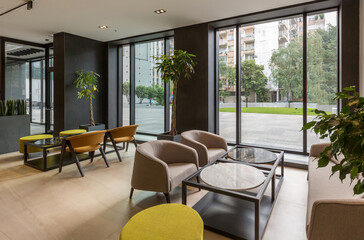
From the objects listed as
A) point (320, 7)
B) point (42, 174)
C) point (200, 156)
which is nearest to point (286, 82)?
point (320, 7)

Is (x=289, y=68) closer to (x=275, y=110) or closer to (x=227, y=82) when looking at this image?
(x=275, y=110)

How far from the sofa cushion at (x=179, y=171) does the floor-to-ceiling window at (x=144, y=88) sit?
3.24 metres

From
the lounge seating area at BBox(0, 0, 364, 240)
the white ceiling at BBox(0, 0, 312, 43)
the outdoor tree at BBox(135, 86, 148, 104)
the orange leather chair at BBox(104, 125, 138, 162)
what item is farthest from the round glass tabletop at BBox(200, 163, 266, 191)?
the outdoor tree at BBox(135, 86, 148, 104)

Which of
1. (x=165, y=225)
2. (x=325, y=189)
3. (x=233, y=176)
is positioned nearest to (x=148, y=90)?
(x=233, y=176)

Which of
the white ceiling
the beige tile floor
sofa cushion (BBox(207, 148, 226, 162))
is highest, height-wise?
the white ceiling

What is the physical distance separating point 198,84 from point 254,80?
123cm

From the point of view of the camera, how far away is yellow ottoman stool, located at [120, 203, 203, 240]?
1.43 m

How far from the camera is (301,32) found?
4.40m

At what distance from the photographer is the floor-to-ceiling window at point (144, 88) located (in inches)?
246

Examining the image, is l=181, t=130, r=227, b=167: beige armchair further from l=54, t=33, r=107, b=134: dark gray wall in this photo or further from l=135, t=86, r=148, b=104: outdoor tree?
l=54, t=33, r=107, b=134: dark gray wall

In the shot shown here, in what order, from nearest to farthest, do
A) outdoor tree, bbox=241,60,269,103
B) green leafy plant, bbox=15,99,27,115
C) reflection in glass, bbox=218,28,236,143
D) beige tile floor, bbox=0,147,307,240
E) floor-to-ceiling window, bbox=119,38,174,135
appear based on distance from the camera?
beige tile floor, bbox=0,147,307,240, outdoor tree, bbox=241,60,269,103, reflection in glass, bbox=218,28,236,143, green leafy plant, bbox=15,99,27,115, floor-to-ceiling window, bbox=119,38,174,135

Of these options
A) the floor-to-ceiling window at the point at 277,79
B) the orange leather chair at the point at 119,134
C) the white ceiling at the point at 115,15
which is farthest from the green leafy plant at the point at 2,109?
the floor-to-ceiling window at the point at 277,79

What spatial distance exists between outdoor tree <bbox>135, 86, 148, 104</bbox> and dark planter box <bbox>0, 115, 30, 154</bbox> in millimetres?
2855

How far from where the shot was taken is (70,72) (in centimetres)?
602
